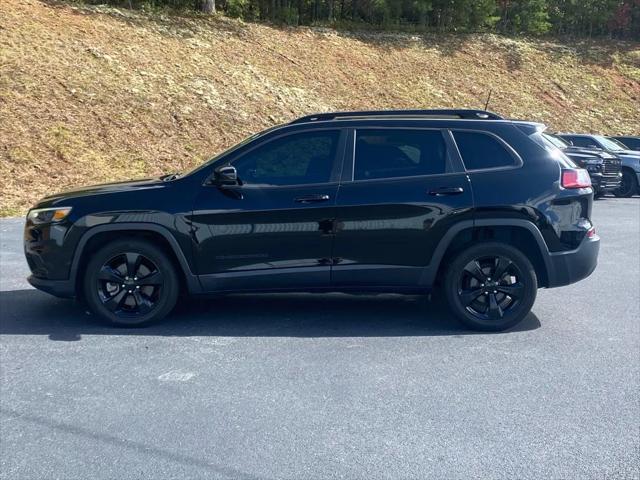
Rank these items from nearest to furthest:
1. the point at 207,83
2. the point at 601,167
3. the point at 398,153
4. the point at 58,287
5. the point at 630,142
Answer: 1. the point at 58,287
2. the point at 398,153
3. the point at 601,167
4. the point at 630,142
5. the point at 207,83

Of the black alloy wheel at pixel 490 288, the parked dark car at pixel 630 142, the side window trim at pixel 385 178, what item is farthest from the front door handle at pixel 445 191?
the parked dark car at pixel 630 142

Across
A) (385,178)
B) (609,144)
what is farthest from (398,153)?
(609,144)

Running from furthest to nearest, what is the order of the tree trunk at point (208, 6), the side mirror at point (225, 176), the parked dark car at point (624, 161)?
the tree trunk at point (208, 6), the parked dark car at point (624, 161), the side mirror at point (225, 176)

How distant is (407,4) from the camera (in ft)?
109

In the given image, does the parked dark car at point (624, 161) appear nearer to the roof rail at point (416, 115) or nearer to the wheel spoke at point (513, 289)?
the roof rail at point (416, 115)

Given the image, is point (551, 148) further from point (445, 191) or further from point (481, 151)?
point (445, 191)

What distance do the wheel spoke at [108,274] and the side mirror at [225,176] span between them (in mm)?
1160

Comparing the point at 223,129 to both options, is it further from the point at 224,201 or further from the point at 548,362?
the point at 548,362

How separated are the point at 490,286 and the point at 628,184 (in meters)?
15.3

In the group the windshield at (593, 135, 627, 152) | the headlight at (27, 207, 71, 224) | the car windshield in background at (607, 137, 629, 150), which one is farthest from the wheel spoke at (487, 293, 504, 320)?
the car windshield in background at (607, 137, 629, 150)

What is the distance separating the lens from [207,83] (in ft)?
75.6

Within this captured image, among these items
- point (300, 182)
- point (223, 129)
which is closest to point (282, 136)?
point (300, 182)

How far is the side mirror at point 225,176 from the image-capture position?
244 inches

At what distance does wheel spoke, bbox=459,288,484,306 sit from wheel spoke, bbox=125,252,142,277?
2.77m
